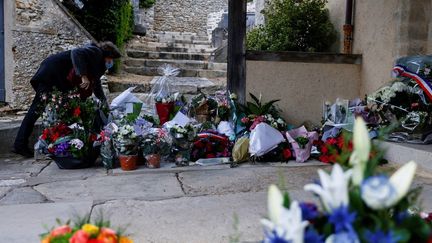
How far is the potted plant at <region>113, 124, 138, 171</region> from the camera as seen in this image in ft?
14.7

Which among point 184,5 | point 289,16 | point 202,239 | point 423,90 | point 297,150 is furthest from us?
point 184,5

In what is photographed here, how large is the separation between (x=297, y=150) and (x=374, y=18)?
2.28 m

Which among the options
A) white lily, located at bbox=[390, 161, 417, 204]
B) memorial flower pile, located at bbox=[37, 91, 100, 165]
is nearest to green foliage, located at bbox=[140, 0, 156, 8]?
memorial flower pile, located at bbox=[37, 91, 100, 165]

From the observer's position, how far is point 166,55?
407 inches

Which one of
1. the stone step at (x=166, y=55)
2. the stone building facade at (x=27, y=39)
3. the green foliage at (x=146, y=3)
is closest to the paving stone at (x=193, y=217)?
the stone building facade at (x=27, y=39)

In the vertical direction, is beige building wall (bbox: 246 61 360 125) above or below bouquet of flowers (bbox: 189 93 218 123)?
above

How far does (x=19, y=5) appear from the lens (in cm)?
695

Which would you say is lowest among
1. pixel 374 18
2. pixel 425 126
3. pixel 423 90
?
pixel 425 126

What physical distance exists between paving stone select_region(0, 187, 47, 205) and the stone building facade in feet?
12.1

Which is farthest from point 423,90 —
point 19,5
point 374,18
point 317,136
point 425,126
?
point 19,5

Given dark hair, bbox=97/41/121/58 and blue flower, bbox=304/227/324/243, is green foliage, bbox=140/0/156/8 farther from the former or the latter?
blue flower, bbox=304/227/324/243

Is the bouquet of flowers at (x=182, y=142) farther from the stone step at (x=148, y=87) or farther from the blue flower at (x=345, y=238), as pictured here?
the blue flower at (x=345, y=238)

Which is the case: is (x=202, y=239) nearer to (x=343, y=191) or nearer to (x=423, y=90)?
(x=343, y=191)

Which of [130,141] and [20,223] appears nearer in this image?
[20,223]
